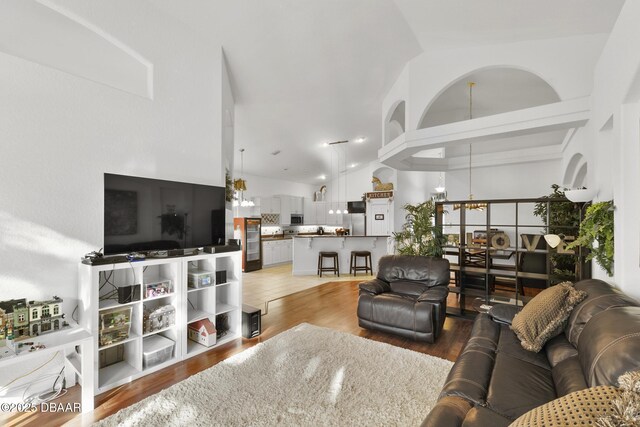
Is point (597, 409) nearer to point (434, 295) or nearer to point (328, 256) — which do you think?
point (434, 295)

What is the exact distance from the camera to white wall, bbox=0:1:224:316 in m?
2.25

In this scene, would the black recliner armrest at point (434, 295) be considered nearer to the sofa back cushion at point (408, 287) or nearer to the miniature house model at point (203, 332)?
the sofa back cushion at point (408, 287)

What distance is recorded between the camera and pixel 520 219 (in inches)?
292

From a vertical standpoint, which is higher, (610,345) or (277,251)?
(610,345)

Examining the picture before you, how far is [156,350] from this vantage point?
275 cm

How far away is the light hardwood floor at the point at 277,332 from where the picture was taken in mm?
2123

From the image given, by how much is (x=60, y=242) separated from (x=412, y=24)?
4362mm

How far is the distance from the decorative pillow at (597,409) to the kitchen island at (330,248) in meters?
6.48

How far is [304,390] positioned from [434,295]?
181 cm

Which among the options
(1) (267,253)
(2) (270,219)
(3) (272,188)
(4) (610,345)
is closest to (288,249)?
(1) (267,253)

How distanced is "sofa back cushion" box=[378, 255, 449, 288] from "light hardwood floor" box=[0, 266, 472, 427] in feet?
2.16

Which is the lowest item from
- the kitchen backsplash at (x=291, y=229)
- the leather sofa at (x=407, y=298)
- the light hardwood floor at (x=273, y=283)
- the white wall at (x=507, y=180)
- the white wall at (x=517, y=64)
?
the light hardwood floor at (x=273, y=283)

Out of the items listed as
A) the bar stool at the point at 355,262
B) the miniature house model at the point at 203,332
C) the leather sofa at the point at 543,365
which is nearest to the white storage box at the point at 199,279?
the miniature house model at the point at 203,332

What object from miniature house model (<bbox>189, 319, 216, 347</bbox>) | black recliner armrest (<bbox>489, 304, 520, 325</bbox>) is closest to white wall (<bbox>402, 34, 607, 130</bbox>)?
black recliner armrest (<bbox>489, 304, 520, 325</bbox>)
